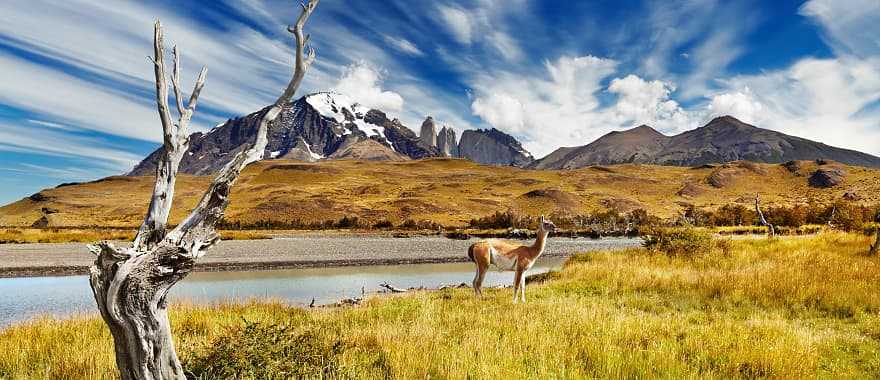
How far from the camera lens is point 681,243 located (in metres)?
22.2

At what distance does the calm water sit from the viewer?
53.3ft

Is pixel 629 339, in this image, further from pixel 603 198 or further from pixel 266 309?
pixel 603 198

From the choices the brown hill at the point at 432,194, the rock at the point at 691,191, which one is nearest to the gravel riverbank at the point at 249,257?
the brown hill at the point at 432,194

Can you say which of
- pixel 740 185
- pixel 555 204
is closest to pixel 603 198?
A: pixel 555 204

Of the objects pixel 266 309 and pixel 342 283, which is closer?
pixel 266 309

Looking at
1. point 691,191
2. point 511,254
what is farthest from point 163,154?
point 691,191

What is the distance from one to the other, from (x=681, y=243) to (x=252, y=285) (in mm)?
19929

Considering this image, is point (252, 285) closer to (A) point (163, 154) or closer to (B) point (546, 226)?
(B) point (546, 226)

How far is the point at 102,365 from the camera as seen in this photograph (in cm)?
612

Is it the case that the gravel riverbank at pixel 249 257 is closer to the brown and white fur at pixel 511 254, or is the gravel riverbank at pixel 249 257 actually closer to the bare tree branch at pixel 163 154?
the brown and white fur at pixel 511 254

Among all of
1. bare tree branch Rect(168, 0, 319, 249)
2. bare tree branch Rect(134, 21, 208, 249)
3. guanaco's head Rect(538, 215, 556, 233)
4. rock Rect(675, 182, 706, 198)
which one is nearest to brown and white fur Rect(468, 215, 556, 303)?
guanaco's head Rect(538, 215, 556, 233)

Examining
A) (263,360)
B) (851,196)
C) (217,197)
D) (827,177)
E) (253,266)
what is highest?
(827,177)

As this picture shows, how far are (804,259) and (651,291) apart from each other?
724cm

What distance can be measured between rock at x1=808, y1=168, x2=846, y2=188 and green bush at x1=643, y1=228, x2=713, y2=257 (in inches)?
5412
